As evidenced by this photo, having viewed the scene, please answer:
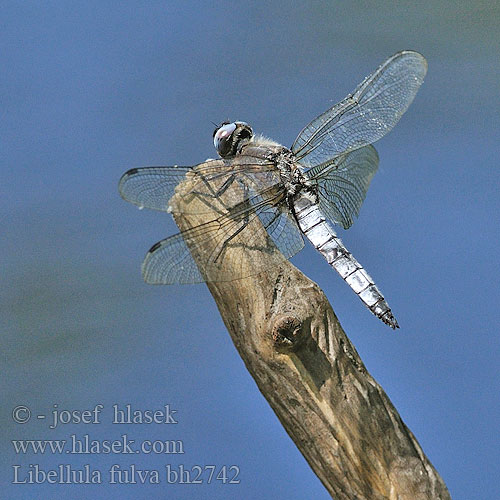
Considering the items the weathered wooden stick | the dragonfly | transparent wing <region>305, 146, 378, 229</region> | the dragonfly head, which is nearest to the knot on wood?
the weathered wooden stick

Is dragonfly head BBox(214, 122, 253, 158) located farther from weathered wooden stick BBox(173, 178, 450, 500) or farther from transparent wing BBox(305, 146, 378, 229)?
weathered wooden stick BBox(173, 178, 450, 500)

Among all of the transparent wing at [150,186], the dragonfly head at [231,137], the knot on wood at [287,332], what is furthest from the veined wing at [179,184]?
the knot on wood at [287,332]

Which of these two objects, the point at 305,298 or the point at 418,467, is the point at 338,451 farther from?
the point at 305,298

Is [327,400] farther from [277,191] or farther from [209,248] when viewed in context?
[277,191]

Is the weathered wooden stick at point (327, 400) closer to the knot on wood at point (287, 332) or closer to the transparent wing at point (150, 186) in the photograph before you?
the knot on wood at point (287, 332)

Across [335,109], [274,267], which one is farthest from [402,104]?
[274,267]

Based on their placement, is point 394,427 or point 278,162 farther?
point 278,162

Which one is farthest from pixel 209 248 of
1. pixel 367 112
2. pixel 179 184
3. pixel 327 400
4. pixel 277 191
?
pixel 367 112
